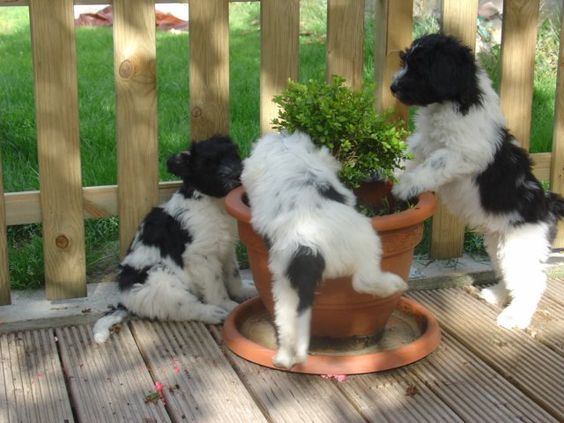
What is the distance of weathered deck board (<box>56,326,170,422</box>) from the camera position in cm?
358

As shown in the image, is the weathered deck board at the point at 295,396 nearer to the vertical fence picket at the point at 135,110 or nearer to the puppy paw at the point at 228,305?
the puppy paw at the point at 228,305

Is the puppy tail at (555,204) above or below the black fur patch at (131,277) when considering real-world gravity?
above

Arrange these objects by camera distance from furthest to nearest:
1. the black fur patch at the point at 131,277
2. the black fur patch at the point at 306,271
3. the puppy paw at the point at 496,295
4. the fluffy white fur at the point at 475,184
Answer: the puppy paw at the point at 496,295 → the black fur patch at the point at 131,277 → the fluffy white fur at the point at 475,184 → the black fur patch at the point at 306,271

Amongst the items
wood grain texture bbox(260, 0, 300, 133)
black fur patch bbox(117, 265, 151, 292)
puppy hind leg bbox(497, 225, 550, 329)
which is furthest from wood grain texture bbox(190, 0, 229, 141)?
puppy hind leg bbox(497, 225, 550, 329)

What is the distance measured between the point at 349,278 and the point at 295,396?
0.56 metres

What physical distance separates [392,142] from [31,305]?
2.10 metres

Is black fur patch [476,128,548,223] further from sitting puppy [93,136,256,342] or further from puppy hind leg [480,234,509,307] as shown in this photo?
sitting puppy [93,136,256,342]

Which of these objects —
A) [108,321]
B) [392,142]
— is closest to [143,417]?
[108,321]

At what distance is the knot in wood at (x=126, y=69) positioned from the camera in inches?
177

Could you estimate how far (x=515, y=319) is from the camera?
4.45 metres

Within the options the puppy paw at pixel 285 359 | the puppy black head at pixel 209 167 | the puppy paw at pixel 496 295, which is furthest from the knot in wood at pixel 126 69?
the puppy paw at pixel 496 295

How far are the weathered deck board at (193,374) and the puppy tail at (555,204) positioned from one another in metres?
1.91

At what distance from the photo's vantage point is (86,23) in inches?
428

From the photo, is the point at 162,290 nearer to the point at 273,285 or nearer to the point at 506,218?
the point at 273,285
